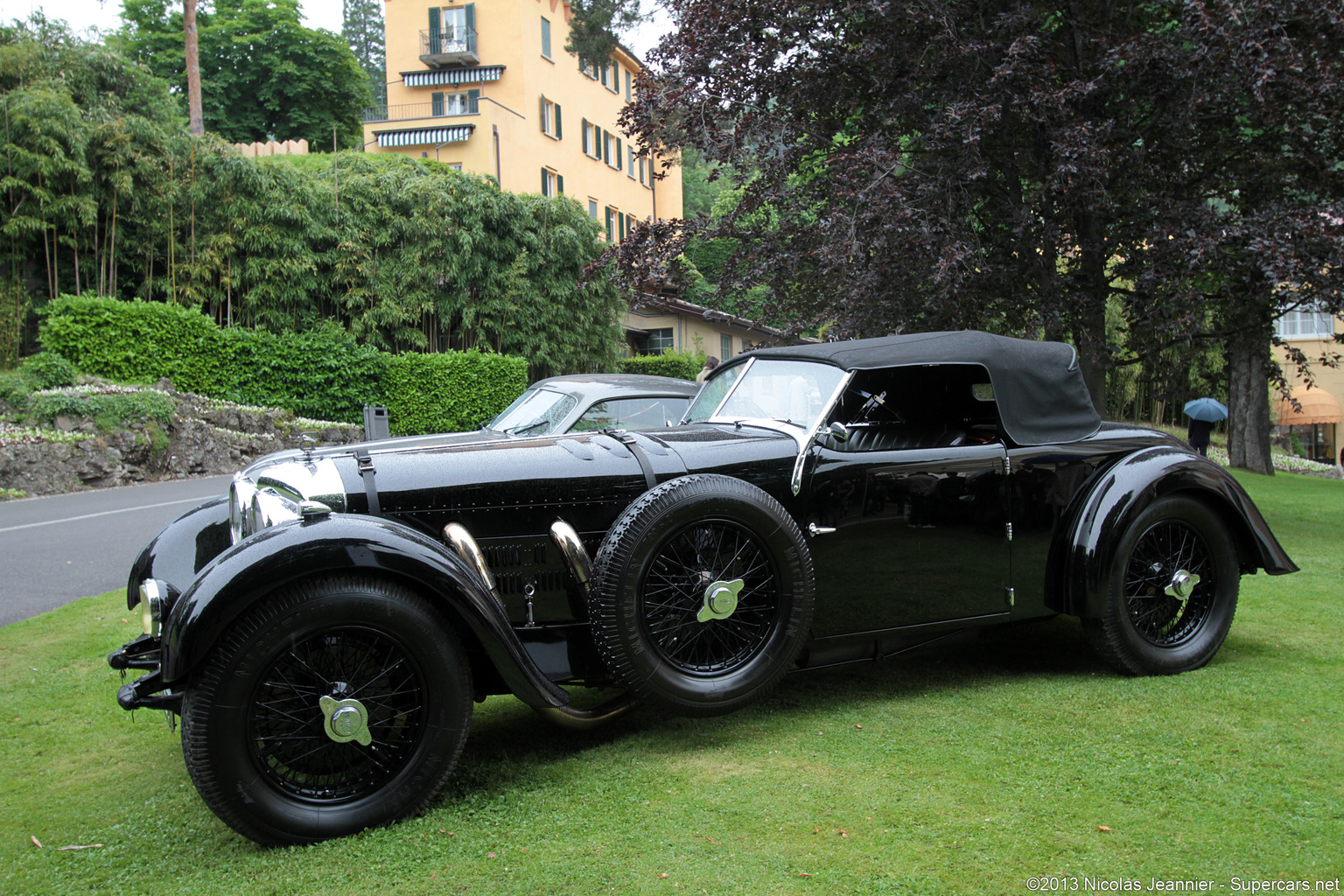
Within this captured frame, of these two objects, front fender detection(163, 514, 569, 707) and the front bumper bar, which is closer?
front fender detection(163, 514, 569, 707)

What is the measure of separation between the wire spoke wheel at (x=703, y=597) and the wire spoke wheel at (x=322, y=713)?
0.97 meters

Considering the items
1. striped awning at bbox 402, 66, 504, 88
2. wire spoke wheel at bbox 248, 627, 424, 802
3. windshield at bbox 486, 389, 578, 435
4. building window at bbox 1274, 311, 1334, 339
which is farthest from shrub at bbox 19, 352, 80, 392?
building window at bbox 1274, 311, 1334, 339

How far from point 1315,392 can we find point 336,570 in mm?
32760

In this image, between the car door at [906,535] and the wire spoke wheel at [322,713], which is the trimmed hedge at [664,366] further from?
the wire spoke wheel at [322,713]

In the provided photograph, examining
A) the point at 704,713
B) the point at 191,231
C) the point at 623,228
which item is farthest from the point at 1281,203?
the point at 623,228

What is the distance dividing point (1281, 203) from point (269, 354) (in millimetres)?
19893

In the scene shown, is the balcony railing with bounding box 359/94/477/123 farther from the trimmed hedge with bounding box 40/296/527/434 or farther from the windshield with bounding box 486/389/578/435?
the windshield with bounding box 486/389/578/435

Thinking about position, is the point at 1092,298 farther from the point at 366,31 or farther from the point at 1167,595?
the point at 366,31

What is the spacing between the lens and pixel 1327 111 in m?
9.33

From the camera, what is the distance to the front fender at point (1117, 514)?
4555 millimetres

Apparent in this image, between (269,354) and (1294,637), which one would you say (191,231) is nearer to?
(269,354)

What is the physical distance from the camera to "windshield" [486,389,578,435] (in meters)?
8.30

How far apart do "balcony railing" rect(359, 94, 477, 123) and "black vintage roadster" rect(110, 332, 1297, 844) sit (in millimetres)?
35560

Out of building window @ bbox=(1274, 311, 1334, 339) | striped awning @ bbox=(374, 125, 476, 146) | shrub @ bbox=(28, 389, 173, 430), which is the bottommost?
shrub @ bbox=(28, 389, 173, 430)
